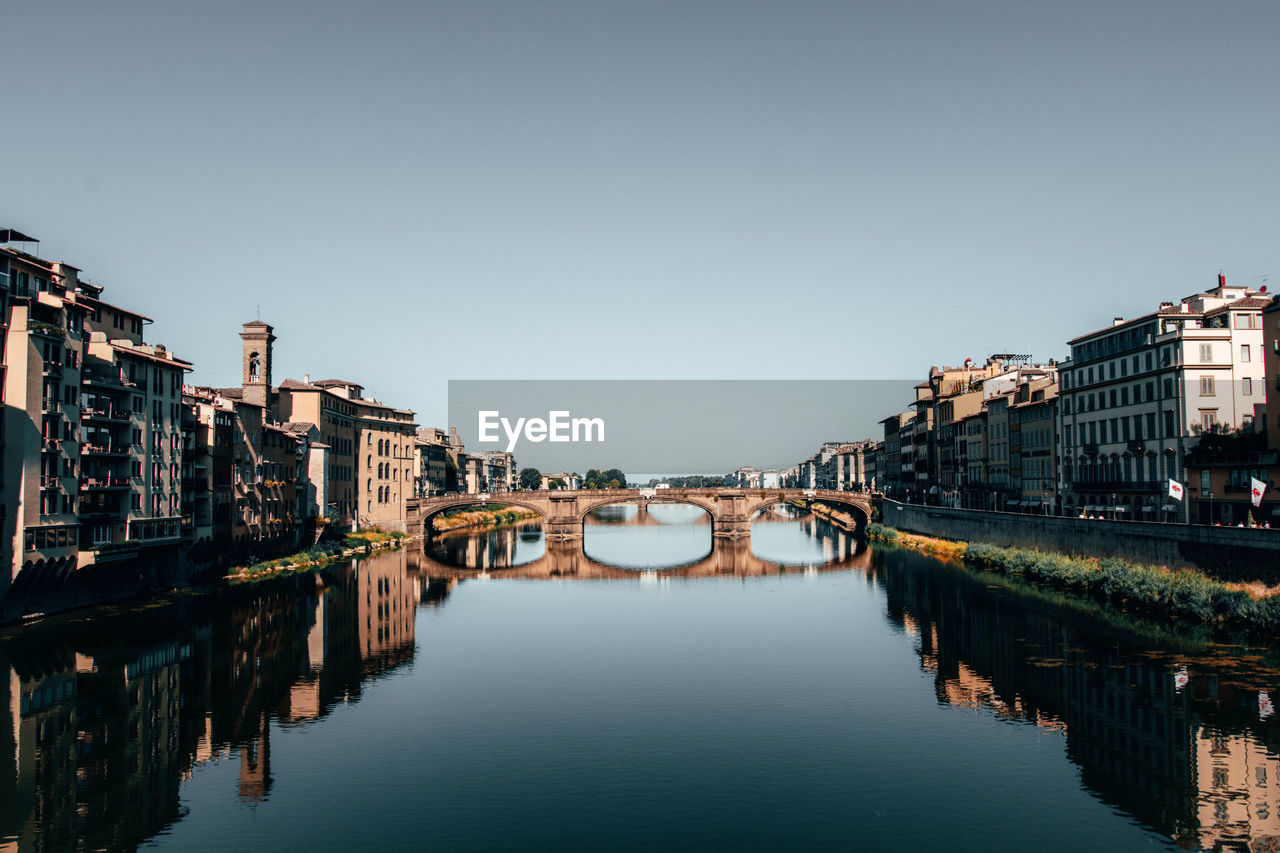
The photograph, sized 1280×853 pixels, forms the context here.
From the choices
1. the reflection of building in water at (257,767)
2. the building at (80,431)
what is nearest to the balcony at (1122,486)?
the reflection of building in water at (257,767)

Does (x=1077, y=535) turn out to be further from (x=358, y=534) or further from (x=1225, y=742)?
(x=358, y=534)

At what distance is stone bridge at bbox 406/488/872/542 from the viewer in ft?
390

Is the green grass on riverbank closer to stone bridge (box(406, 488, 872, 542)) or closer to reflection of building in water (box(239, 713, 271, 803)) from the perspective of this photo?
reflection of building in water (box(239, 713, 271, 803))

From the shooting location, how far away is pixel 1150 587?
50281 mm

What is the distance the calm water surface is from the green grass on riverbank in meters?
1.73

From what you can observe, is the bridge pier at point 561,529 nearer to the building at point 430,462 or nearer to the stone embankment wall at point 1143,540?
the building at point 430,462

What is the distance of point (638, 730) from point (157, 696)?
792 inches

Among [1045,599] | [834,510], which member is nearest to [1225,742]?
[1045,599]

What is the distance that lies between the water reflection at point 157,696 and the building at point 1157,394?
164 feet

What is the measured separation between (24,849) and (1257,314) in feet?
225

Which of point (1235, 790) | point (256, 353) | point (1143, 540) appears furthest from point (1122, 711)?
point (256, 353)

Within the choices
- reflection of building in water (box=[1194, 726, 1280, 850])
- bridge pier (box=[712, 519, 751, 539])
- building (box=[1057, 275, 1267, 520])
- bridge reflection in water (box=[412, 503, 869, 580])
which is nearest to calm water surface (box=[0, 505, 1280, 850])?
reflection of building in water (box=[1194, 726, 1280, 850])

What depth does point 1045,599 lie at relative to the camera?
5856 cm

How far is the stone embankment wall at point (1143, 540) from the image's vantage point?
45.3 meters
